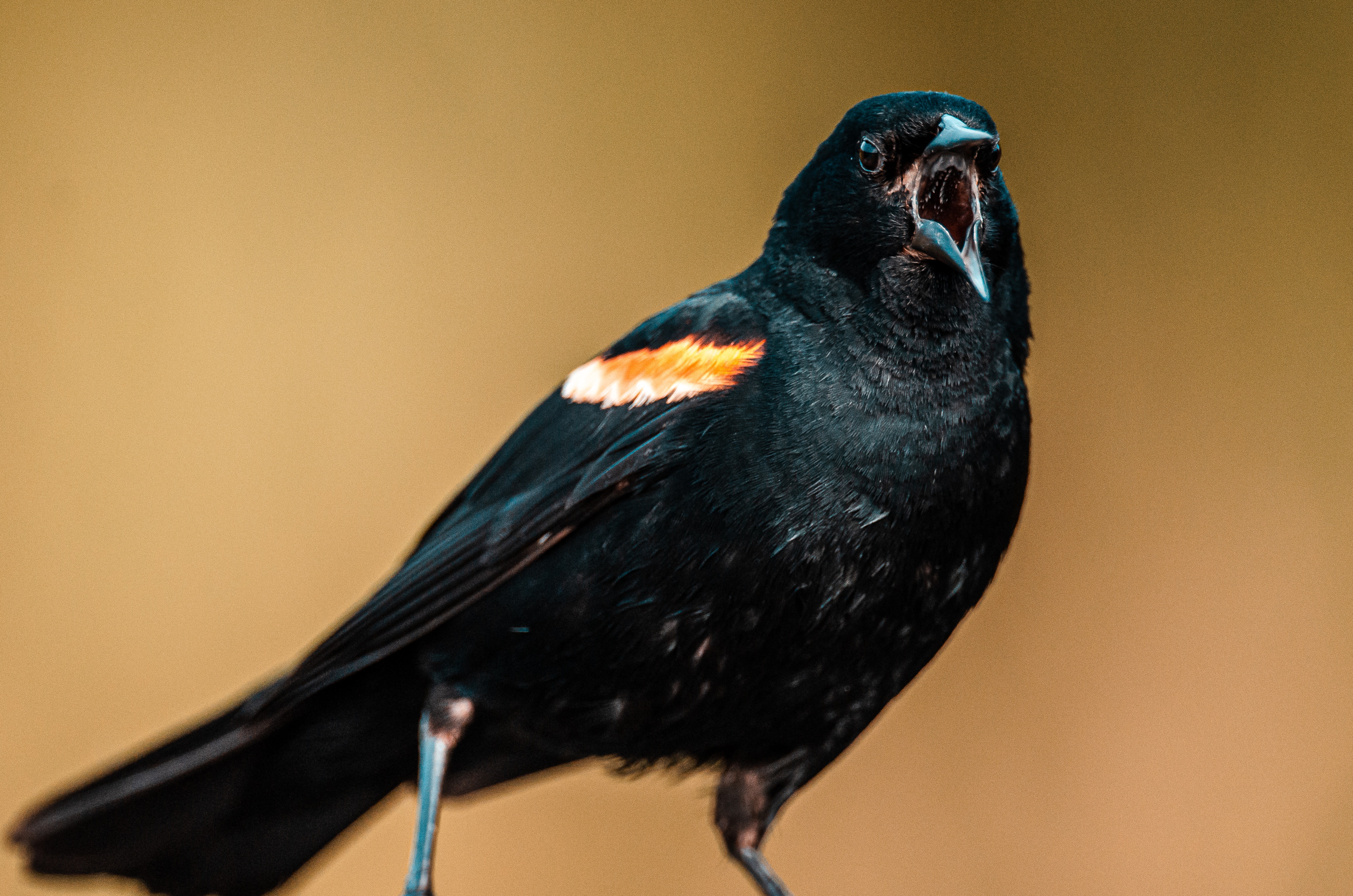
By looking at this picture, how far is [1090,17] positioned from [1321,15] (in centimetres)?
59

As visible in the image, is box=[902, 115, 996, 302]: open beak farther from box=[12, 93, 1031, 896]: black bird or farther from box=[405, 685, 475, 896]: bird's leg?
box=[405, 685, 475, 896]: bird's leg

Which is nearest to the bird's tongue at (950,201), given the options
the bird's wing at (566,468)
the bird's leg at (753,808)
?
the bird's wing at (566,468)

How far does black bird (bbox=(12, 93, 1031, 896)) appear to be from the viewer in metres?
1.57

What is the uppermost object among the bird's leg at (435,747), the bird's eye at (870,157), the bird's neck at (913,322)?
the bird's eye at (870,157)

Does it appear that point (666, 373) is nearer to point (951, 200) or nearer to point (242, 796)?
point (951, 200)

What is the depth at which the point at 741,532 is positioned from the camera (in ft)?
5.12

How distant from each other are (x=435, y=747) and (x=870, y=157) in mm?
1091

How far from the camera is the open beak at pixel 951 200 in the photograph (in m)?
1.54

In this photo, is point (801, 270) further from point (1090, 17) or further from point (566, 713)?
point (1090, 17)

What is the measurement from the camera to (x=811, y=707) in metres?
1.73

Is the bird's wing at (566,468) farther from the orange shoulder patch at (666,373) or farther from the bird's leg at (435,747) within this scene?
the bird's leg at (435,747)

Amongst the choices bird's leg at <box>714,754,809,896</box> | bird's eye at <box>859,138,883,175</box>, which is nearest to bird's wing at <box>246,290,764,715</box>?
bird's eye at <box>859,138,883,175</box>

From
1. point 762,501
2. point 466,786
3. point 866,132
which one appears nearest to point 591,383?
point 762,501

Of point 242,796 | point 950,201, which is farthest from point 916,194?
point 242,796
